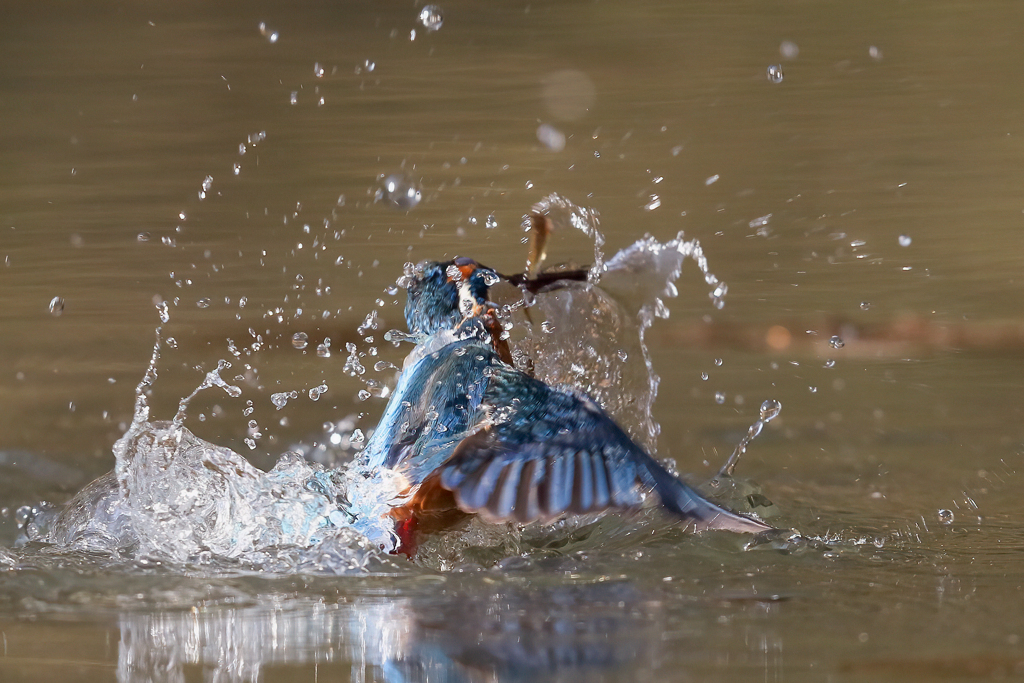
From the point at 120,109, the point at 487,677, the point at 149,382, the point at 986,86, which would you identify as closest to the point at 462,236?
the point at 149,382

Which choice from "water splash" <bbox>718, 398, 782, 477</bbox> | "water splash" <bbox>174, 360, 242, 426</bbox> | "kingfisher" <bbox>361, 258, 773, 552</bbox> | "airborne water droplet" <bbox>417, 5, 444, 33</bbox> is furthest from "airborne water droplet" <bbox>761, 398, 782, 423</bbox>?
"airborne water droplet" <bbox>417, 5, 444, 33</bbox>

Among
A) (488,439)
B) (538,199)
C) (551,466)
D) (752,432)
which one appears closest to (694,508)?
(551,466)

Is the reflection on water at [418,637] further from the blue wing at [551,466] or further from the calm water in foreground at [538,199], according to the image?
the calm water in foreground at [538,199]

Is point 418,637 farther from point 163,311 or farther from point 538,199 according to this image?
point 163,311

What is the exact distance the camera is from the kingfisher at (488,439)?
3.76 ft

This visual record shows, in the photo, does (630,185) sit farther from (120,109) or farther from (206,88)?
(120,109)

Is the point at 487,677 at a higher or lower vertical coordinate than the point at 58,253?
lower

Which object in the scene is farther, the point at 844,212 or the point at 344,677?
the point at 844,212

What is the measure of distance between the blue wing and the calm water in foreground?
511 millimetres

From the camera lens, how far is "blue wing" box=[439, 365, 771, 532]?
44.6 inches

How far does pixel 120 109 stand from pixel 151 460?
1724mm

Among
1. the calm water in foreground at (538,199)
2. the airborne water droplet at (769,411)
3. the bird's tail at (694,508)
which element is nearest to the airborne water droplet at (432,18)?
the calm water in foreground at (538,199)

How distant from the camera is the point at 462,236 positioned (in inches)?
94.9

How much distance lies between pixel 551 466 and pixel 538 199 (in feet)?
4.38
